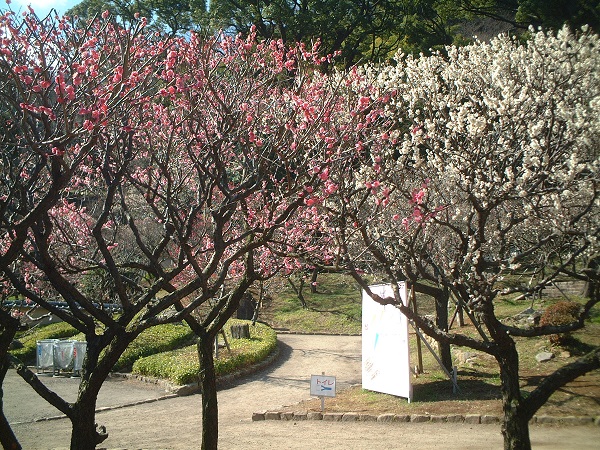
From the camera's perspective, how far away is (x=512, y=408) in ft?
22.3

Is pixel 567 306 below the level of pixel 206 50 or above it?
below

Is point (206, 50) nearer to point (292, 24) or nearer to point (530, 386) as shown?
point (530, 386)

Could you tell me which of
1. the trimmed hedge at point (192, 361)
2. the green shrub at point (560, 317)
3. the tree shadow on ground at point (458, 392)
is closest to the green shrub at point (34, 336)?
the trimmed hedge at point (192, 361)

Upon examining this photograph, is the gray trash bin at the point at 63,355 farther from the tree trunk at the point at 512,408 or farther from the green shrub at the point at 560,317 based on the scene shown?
the tree trunk at the point at 512,408

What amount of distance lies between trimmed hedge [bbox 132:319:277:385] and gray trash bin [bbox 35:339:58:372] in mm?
2771

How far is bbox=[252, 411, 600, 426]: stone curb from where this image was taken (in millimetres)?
10055

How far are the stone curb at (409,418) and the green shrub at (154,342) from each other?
769cm

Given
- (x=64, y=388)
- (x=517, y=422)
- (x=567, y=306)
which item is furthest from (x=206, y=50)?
(x=64, y=388)

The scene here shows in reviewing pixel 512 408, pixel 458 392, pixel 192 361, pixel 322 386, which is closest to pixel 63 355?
pixel 192 361

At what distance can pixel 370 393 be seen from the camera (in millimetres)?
13297

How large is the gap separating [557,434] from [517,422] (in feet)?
11.4

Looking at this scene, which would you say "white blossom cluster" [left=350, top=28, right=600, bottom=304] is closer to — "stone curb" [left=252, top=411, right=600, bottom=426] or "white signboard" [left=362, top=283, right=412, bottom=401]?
"white signboard" [left=362, top=283, right=412, bottom=401]

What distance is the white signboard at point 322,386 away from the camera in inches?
456

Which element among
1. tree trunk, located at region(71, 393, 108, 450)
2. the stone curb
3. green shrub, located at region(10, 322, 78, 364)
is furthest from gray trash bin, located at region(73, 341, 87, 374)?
tree trunk, located at region(71, 393, 108, 450)
